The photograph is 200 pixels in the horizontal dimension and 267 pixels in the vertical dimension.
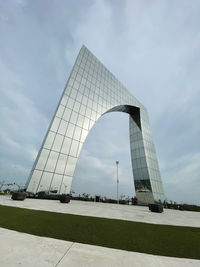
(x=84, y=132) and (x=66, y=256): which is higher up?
(x=84, y=132)

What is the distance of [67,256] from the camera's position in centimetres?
283

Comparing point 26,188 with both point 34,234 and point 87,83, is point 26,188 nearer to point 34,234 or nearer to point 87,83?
point 34,234

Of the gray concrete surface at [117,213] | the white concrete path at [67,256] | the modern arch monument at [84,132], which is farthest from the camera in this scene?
the modern arch monument at [84,132]

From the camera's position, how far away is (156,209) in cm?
1271

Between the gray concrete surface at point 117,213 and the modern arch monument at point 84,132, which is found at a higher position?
the modern arch monument at point 84,132

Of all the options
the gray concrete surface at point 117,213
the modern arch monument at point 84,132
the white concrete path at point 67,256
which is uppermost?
the modern arch monument at point 84,132

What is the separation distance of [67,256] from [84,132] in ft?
60.1

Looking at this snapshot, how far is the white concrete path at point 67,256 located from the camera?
254cm

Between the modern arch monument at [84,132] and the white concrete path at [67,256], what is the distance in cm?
1325

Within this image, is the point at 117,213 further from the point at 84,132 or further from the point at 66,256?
the point at 84,132

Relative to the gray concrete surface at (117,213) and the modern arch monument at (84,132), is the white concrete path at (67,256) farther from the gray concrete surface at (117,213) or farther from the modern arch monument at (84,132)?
the modern arch monument at (84,132)

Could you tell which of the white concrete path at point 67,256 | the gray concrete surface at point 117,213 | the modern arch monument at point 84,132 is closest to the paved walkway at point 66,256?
the white concrete path at point 67,256

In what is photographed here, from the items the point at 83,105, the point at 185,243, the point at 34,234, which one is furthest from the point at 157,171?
the point at 34,234

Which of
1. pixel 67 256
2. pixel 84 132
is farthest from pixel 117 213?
pixel 84 132
